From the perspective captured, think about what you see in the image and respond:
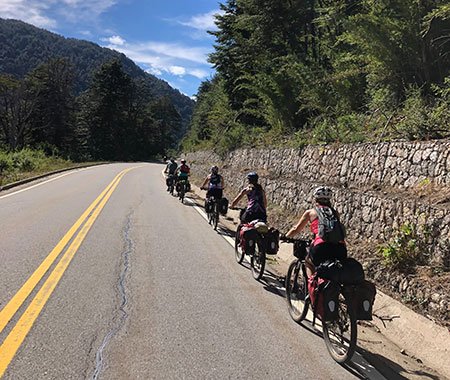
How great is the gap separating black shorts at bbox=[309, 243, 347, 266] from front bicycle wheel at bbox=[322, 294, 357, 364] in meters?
0.46

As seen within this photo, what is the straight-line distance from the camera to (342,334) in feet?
15.0

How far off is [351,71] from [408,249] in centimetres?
817

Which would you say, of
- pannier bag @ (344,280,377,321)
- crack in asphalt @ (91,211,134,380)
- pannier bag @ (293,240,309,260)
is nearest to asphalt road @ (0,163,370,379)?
crack in asphalt @ (91,211,134,380)

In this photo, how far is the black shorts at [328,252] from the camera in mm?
5039

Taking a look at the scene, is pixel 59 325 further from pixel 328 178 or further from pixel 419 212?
pixel 328 178

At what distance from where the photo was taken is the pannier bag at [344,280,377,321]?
14.3ft

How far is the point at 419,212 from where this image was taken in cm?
664

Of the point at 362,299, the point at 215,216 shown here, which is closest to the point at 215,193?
the point at 215,216

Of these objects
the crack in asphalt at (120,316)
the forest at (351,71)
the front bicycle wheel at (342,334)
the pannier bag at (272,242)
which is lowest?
the crack in asphalt at (120,316)

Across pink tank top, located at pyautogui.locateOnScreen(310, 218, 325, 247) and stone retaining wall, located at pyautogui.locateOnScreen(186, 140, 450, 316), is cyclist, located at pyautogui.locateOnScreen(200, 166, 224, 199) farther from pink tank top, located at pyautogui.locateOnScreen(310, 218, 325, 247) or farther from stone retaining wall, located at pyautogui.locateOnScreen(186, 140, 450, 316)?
pink tank top, located at pyautogui.locateOnScreen(310, 218, 325, 247)

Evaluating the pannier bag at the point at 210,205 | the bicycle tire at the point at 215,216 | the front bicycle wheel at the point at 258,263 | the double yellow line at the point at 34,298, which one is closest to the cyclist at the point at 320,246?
the front bicycle wheel at the point at 258,263

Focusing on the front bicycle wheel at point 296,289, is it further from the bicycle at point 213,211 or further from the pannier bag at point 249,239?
the bicycle at point 213,211

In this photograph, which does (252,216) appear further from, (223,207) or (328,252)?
(223,207)

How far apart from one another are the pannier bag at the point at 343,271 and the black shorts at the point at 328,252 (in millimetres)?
326
